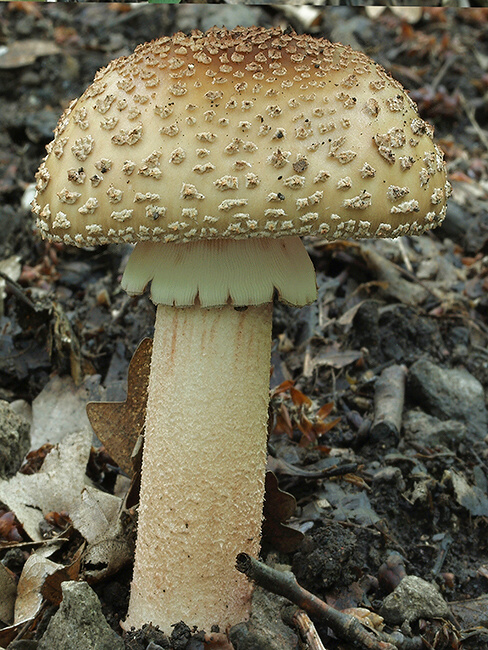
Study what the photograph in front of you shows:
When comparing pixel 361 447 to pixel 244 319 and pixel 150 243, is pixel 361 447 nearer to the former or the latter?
pixel 244 319

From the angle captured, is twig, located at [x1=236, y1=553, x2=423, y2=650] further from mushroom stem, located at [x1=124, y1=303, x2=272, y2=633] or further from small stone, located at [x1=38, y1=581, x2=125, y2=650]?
small stone, located at [x1=38, y1=581, x2=125, y2=650]

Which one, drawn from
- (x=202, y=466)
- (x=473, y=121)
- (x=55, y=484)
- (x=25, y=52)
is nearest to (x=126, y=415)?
(x=55, y=484)

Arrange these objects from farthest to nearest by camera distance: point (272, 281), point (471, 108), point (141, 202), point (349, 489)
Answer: point (471, 108) < point (349, 489) < point (272, 281) < point (141, 202)

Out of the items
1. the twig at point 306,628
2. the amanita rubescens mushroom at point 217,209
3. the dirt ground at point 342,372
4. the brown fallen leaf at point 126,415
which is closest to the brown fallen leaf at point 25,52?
the dirt ground at point 342,372

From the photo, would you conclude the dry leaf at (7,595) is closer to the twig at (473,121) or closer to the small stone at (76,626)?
the small stone at (76,626)

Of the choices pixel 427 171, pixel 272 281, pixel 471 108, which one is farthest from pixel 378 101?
pixel 471 108
